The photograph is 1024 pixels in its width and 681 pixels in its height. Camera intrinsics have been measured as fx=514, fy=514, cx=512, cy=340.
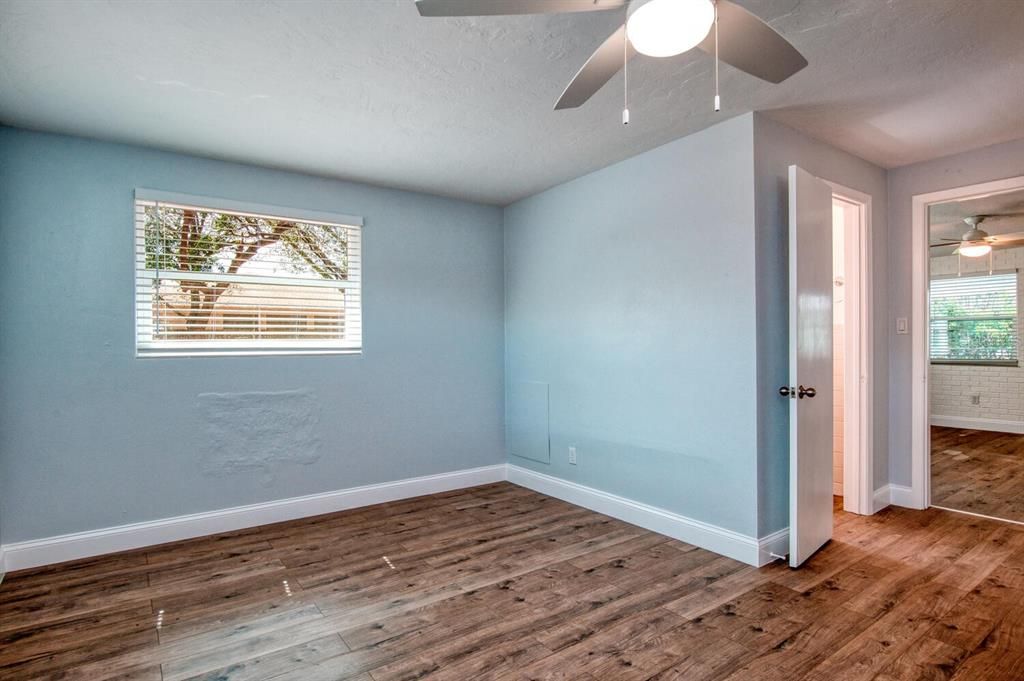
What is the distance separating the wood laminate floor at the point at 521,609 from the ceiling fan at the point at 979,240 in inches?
130

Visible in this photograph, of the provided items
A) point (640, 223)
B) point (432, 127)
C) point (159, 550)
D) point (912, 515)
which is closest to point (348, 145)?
point (432, 127)

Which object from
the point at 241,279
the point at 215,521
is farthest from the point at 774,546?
the point at 241,279

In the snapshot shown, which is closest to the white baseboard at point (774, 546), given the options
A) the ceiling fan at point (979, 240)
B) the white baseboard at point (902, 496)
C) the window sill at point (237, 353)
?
the white baseboard at point (902, 496)

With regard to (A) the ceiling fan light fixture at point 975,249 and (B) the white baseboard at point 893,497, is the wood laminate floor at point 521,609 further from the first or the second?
(A) the ceiling fan light fixture at point 975,249

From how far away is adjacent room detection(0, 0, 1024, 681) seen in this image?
2025mm

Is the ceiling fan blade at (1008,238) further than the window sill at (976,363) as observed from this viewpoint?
No

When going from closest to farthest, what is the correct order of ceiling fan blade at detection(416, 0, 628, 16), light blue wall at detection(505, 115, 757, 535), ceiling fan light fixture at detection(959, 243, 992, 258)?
ceiling fan blade at detection(416, 0, 628, 16) → light blue wall at detection(505, 115, 757, 535) → ceiling fan light fixture at detection(959, 243, 992, 258)

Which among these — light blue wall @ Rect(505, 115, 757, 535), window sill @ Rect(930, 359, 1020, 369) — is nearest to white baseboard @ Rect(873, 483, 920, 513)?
light blue wall @ Rect(505, 115, 757, 535)

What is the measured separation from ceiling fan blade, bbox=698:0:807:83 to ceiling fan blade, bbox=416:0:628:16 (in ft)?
0.98

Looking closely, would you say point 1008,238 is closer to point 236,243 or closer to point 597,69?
point 597,69

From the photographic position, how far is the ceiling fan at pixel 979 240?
5129mm

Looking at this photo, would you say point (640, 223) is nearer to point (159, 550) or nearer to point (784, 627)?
point (784, 627)

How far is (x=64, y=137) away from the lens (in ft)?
9.83

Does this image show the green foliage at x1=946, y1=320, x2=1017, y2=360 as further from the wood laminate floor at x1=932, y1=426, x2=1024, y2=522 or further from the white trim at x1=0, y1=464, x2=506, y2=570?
the white trim at x1=0, y1=464, x2=506, y2=570
